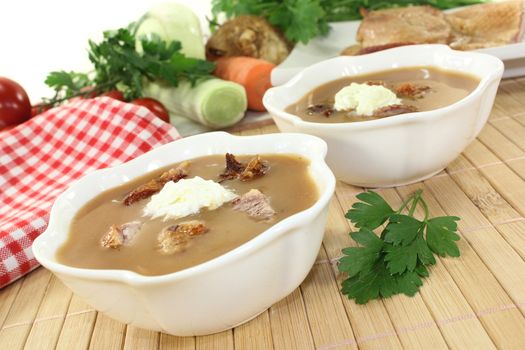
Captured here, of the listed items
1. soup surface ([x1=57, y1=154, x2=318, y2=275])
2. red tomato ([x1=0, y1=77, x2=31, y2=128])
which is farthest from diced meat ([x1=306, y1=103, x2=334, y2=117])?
red tomato ([x1=0, y1=77, x2=31, y2=128])

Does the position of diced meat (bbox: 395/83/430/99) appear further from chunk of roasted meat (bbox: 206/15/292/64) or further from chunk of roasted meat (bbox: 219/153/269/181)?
chunk of roasted meat (bbox: 206/15/292/64)

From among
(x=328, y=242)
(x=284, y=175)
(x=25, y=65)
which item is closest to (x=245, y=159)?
(x=284, y=175)

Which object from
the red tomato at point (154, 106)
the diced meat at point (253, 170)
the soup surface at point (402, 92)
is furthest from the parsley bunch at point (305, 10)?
the diced meat at point (253, 170)

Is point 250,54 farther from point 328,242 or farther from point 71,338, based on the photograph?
point 71,338

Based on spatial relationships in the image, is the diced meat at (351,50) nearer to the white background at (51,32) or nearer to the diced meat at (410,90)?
the diced meat at (410,90)

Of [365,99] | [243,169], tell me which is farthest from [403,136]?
[243,169]

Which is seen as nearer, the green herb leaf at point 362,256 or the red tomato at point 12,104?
the green herb leaf at point 362,256
